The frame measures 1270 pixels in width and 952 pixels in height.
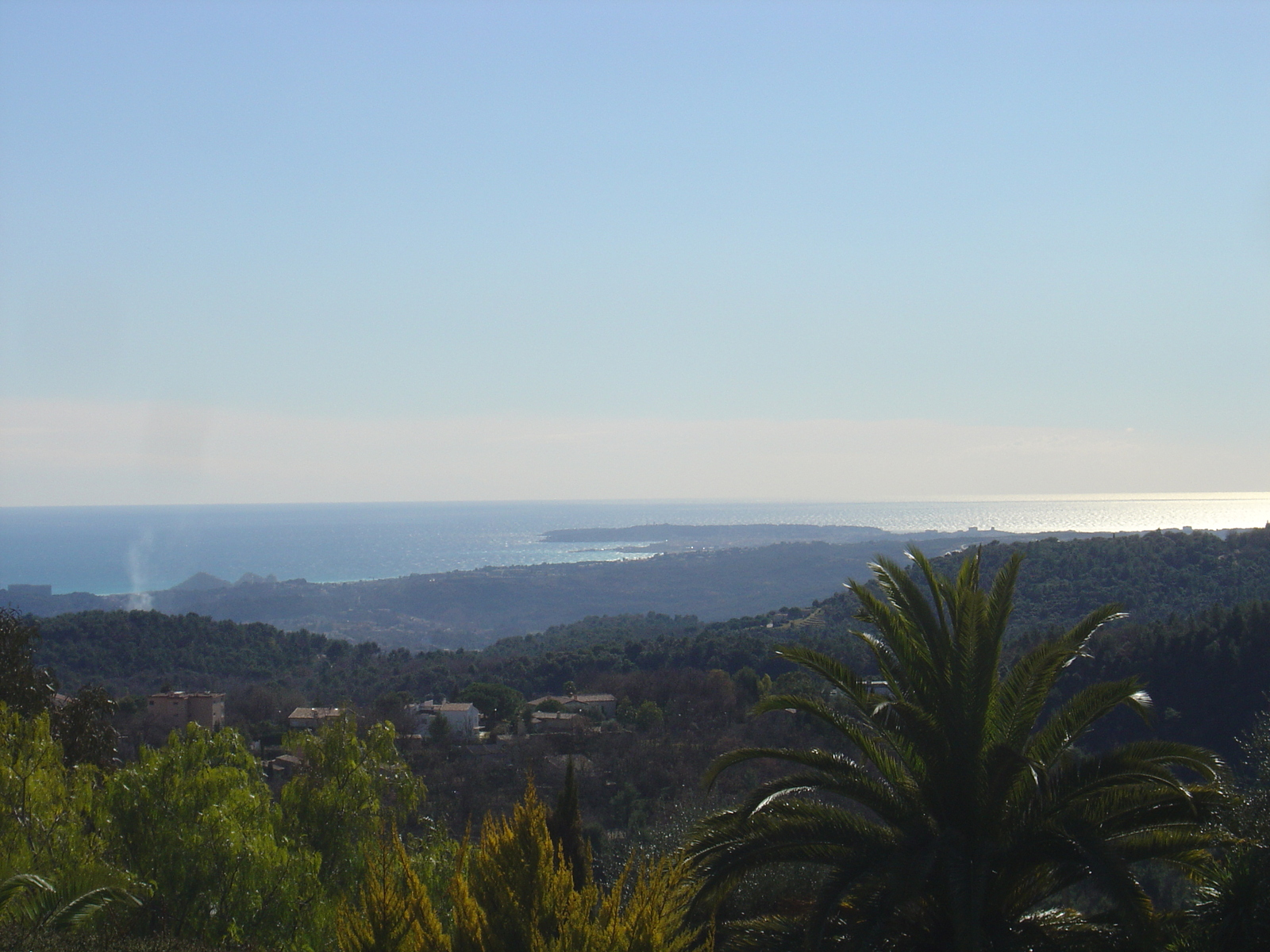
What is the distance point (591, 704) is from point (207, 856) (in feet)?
89.1

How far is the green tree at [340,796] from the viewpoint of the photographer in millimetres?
10555

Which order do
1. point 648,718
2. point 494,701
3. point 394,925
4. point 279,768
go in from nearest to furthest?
1. point 394,925
2. point 279,768
3. point 648,718
4. point 494,701

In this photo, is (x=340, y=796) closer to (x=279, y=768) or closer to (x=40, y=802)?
(x=40, y=802)

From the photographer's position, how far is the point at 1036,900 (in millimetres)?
5828

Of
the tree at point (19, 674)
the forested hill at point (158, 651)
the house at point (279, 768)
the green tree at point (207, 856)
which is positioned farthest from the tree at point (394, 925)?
the forested hill at point (158, 651)

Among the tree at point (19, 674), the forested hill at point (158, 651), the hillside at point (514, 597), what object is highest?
the tree at point (19, 674)

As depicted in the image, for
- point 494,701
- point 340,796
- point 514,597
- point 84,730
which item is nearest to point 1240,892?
point 340,796

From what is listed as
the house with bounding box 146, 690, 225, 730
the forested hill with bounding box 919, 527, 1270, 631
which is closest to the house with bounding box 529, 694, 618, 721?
the house with bounding box 146, 690, 225, 730

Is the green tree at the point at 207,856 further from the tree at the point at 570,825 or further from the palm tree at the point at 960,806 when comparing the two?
the palm tree at the point at 960,806

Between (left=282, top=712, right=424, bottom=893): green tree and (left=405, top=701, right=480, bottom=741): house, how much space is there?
20338 millimetres

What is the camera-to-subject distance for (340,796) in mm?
10750

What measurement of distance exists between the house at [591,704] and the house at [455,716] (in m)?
Answer: 2.79

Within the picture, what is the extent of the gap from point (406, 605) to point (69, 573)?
231 feet

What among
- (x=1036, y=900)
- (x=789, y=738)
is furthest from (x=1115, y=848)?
(x=789, y=738)
